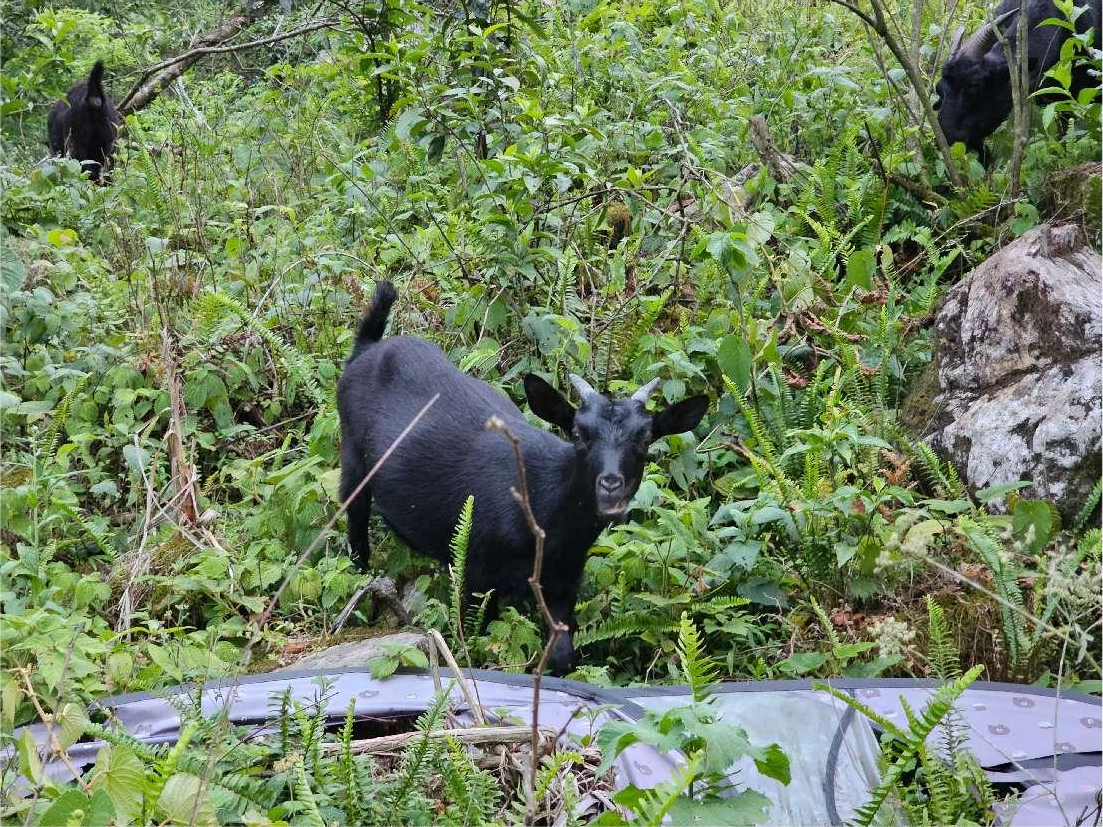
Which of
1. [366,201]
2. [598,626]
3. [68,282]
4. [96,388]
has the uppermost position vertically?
[366,201]

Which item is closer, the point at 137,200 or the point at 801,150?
the point at 801,150

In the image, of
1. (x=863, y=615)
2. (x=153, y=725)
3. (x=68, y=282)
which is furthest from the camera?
(x=68, y=282)

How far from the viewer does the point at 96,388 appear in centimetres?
666

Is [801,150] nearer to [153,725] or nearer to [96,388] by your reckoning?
[96,388]

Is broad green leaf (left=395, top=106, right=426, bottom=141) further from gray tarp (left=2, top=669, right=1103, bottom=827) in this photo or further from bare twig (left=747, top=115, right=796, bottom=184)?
gray tarp (left=2, top=669, right=1103, bottom=827)

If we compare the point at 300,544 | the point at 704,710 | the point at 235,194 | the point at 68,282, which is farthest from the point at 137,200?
the point at 704,710

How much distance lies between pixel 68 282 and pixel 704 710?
20.2 ft

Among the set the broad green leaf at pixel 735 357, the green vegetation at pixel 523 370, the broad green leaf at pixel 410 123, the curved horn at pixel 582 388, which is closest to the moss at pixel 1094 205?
the green vegetation at pixel 523 370

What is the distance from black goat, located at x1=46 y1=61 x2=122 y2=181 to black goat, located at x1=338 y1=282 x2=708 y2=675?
25.6ft

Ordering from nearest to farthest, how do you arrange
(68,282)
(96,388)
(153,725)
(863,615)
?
(153,725) → (863,615) → (96,388) → (68,282)

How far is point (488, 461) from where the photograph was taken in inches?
207

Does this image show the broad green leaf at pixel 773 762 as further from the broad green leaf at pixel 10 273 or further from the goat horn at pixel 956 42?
the goat horn at pixel 956 42

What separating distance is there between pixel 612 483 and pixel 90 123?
33.1ft

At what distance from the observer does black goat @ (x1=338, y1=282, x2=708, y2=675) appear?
4801 mm
